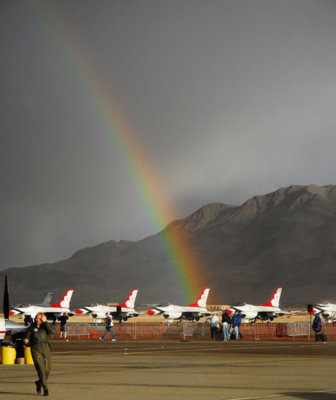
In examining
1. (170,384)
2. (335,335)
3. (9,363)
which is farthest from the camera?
(335,335)

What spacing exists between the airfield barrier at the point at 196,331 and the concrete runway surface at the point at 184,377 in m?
23.8

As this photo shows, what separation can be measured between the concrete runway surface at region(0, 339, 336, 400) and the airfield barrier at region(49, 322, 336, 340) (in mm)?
23771

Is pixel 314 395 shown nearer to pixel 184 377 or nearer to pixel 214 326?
pixel 184 377

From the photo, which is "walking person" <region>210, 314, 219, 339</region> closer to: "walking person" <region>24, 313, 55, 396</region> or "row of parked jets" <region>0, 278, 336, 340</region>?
"walking person" <region>24, 313, 55, 396</region>

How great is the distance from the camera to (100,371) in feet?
89.8

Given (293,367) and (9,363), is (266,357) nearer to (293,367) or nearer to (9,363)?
(293,367)

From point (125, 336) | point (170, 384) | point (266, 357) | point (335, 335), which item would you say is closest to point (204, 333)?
point (125, 336)

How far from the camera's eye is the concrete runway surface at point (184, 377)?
19.4 m

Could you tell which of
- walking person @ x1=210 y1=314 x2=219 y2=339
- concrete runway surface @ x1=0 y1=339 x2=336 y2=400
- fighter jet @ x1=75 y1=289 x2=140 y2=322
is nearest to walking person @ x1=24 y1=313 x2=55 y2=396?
concrete runway surface @ x1=0 y1=339 x2=336 y2=400

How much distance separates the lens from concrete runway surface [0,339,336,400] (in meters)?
19.4

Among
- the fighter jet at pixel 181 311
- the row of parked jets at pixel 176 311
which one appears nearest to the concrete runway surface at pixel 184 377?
the row of parked jets at pixel 176 311

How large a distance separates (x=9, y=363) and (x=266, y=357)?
34.5 ft

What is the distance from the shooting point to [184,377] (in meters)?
24.1

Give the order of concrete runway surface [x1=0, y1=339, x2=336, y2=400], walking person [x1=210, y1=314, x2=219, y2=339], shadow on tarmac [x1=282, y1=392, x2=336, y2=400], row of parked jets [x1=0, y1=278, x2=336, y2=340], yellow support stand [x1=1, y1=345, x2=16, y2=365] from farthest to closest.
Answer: row of parked jets [x1=0, y1=278, x2=336, y2=340] → walking person [x1=210, y1=314, x2=219, y2=339] → yellow support stand [x1=1, y1=345, x2=16, y2=365] → concrete runway surface [x1=0, y1=339, x2=336, y2=400] → shadow on tarmac [x1=282, y1=392, x2=336, y2=400]
